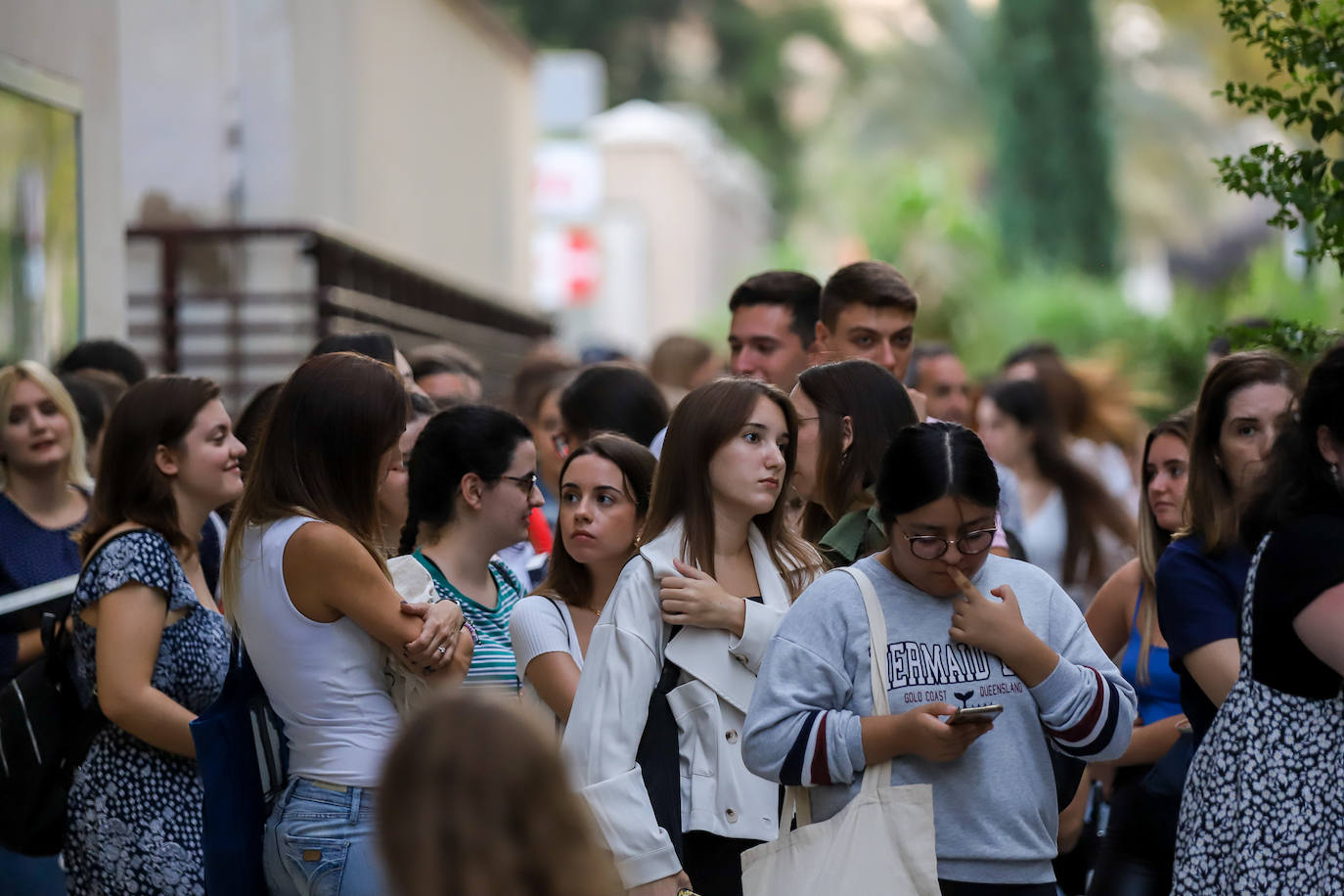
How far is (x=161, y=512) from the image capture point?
15.2 ft

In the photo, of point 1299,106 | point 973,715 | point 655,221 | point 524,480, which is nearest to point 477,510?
point 524,480

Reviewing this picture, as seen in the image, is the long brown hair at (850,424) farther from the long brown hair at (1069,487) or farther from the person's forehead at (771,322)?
the long brown hair at (1069,487)

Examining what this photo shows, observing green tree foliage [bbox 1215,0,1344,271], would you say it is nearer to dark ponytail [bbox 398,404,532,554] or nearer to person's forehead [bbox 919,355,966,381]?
dark ponytail [bbox 398,404,532,554]

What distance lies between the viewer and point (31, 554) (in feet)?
19.8

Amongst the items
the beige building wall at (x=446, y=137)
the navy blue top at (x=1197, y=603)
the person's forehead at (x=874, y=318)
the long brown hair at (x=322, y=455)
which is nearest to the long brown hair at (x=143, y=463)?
the long brown hair at (x=322, y=455)

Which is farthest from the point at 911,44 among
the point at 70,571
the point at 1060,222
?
the point at 70,571

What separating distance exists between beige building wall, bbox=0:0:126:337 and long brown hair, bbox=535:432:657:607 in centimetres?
495

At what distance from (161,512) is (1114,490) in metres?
6.94

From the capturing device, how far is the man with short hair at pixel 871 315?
576 centimetres

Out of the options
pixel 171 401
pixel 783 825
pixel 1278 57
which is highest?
pixel 1278 57

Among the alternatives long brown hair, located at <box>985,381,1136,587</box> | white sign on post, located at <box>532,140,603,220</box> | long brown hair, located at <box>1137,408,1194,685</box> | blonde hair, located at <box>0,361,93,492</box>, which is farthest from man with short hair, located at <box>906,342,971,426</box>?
Answer: white sign on post, located at <box>532,140,603,220</box>

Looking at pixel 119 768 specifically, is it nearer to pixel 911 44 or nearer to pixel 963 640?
pixel 963 640

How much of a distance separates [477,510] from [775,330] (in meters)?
1.75

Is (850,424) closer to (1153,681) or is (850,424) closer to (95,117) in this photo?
(1153,681)
